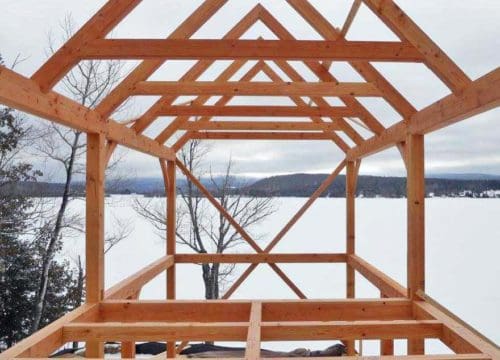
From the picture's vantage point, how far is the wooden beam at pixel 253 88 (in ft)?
14.7

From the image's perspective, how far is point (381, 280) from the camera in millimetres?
5422

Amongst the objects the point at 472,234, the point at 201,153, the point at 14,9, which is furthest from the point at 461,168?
the point at 472,234

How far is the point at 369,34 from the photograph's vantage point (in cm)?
500

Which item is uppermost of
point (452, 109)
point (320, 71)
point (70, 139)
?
point (70, 139)

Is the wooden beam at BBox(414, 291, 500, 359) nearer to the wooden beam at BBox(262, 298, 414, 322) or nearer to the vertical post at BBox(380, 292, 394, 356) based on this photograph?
the wooden beam at BBox(262, 298, 414, 322)

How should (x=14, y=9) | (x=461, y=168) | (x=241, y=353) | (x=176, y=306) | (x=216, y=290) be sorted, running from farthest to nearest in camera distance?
1. (x=216, y=290)
2. (x=241, y=353)
3. (x=461, y=168)
4. (x=14, y=9)
5. (x=176, y=306)

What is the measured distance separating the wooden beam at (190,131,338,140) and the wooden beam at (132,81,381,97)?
3.03m

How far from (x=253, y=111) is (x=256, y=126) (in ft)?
4.55

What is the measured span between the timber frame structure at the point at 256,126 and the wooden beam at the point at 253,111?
0.01 metres

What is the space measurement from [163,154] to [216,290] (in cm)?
799

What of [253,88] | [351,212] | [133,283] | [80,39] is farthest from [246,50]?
[351,212]

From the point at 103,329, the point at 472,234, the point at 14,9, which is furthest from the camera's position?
the point at 472,234

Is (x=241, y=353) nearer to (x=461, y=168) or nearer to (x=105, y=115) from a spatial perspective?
(x=461, y=168)

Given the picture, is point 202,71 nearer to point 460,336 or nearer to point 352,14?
point 352,14
